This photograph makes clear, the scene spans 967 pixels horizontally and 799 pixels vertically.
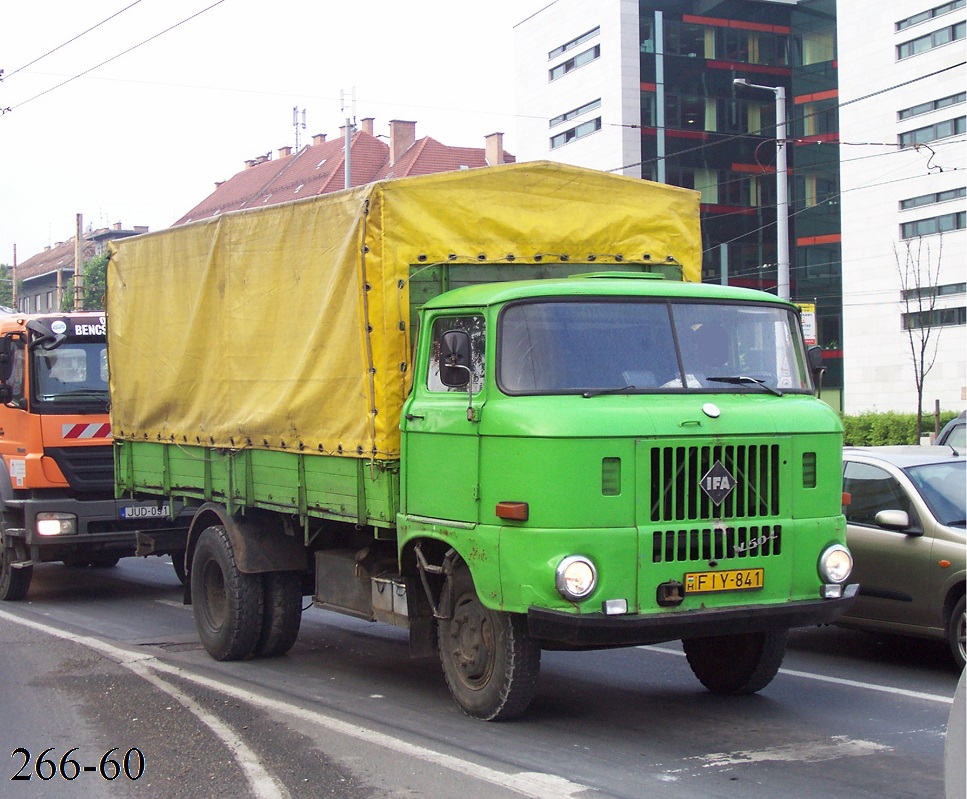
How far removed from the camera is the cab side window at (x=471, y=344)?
23.5 ft

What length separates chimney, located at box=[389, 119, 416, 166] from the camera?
68562mm

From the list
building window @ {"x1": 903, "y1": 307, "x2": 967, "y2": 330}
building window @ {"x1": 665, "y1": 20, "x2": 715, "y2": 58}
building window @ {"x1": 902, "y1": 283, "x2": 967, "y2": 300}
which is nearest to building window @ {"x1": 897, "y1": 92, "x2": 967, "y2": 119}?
building window @ {"x1": 902, "y1": 283, "x2": 967, "y2": 300}

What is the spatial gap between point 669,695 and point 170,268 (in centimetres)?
533

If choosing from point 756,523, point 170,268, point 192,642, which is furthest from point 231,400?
point 756,523

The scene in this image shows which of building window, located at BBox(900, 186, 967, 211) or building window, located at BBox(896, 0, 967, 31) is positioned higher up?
building window, located at BBox(896, 0, 967, 31)

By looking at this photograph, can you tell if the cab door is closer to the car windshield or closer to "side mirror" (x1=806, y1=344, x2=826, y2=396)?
"side mirror" (x1=806, y1=344, x2=826, y2=396)

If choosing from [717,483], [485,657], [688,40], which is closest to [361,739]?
[485,657]

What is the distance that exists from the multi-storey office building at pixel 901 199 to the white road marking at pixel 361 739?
147 feet

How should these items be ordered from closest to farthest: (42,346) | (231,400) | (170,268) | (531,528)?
(531,528)
(231,400)
(170,268)
(42,346)

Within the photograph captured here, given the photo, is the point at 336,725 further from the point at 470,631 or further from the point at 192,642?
the point at 192,642

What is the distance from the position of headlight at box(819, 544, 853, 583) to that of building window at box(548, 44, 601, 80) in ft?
193

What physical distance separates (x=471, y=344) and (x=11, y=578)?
7969mm

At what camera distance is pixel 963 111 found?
5162 cm

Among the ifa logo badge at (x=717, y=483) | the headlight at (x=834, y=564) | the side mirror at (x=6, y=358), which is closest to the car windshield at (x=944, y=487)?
the headlight at (x=834, y=564)
